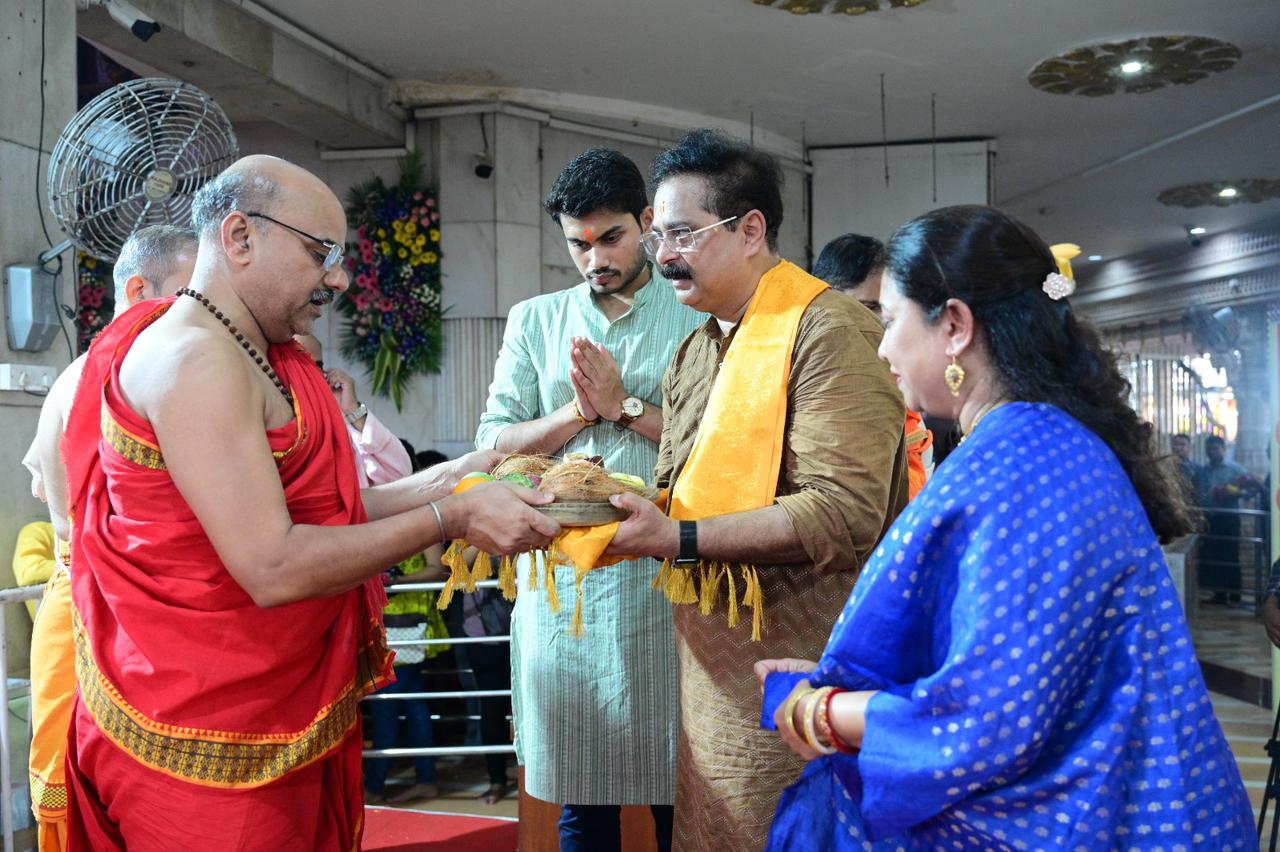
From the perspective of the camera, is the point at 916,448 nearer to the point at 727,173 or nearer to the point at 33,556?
the point at 727,173

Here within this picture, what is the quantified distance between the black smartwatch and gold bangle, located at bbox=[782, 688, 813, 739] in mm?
477

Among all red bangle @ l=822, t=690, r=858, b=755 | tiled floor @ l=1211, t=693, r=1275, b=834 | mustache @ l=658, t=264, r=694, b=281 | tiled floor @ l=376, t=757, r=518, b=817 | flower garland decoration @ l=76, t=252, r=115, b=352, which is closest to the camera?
red bangle @ l=822, t=690, r=858, b=755

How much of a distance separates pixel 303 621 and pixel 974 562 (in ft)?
3.74

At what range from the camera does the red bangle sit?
5.12ft

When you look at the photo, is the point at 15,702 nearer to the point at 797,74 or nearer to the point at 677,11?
the point at 677,11

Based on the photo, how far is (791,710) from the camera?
1611 mm

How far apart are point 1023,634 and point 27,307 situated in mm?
4122

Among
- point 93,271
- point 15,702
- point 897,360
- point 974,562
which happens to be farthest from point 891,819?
point 93,271

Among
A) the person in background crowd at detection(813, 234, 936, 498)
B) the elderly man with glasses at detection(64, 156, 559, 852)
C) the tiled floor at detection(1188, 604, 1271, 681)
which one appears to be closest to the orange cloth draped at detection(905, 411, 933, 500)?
the person in background crowd at detection(813, 234, 936, 498)

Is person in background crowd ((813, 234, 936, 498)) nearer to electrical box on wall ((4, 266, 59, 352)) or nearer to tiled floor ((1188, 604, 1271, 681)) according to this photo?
electrical box on wall ((4, 266, 59, 352))

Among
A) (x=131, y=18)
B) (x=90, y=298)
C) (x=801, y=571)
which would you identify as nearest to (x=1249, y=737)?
(x=801, y=571)

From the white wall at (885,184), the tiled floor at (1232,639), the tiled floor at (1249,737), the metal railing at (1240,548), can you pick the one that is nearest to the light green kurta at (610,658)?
the tiled floor at (1249,737)

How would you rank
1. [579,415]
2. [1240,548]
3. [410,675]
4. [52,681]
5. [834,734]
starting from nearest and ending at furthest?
[834,734] → [579,415] → [52,681] → [410,675] → [1240,548]

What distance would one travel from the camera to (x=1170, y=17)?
715 cm
